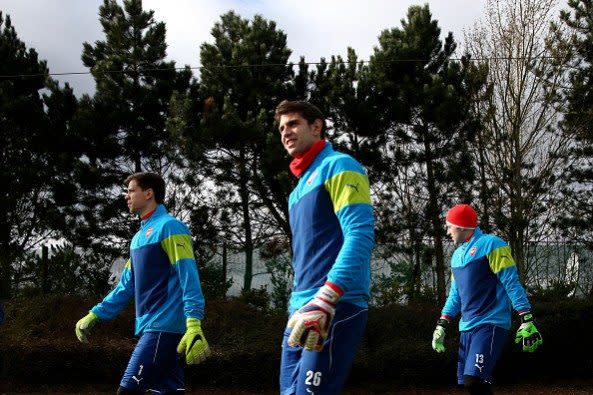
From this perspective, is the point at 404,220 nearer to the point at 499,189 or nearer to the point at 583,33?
the point at 499,189

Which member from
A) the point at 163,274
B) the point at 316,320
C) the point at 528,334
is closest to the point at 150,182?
the point at 163,274

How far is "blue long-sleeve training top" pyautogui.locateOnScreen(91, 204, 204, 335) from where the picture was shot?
534 cm

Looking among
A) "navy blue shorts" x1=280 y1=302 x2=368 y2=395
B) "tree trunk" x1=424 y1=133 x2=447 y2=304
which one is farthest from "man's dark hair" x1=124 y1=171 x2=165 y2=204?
"tree trunk" x1=424 y1=133 x2=447 y2=304

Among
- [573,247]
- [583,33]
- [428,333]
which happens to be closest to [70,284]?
[428,333]

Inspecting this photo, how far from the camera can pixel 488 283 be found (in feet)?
24.0

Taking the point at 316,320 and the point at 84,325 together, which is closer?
the point at 316,320

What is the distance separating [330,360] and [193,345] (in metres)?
1.88

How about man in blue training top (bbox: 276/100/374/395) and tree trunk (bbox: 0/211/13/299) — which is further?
tree trunk (bbox: 0/211/13/299)

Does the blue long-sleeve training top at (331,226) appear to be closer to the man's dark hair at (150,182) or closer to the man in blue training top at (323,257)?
the man in blue training top at (323,257)

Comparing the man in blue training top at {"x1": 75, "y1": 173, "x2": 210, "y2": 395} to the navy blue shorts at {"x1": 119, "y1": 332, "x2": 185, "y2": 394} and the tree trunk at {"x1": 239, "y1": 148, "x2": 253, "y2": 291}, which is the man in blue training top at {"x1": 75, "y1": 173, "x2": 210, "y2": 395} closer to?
the navy blue shorts at {"x1": 119, "y1": 332, "x2": 185, "y2": 394}

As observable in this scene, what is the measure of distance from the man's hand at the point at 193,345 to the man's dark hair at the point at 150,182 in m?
1.10

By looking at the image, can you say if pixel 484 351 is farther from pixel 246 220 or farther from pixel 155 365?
pixel 246 220

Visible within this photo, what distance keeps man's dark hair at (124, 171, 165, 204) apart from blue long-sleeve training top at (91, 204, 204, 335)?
0.13 m

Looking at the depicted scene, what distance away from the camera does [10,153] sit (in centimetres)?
2567
